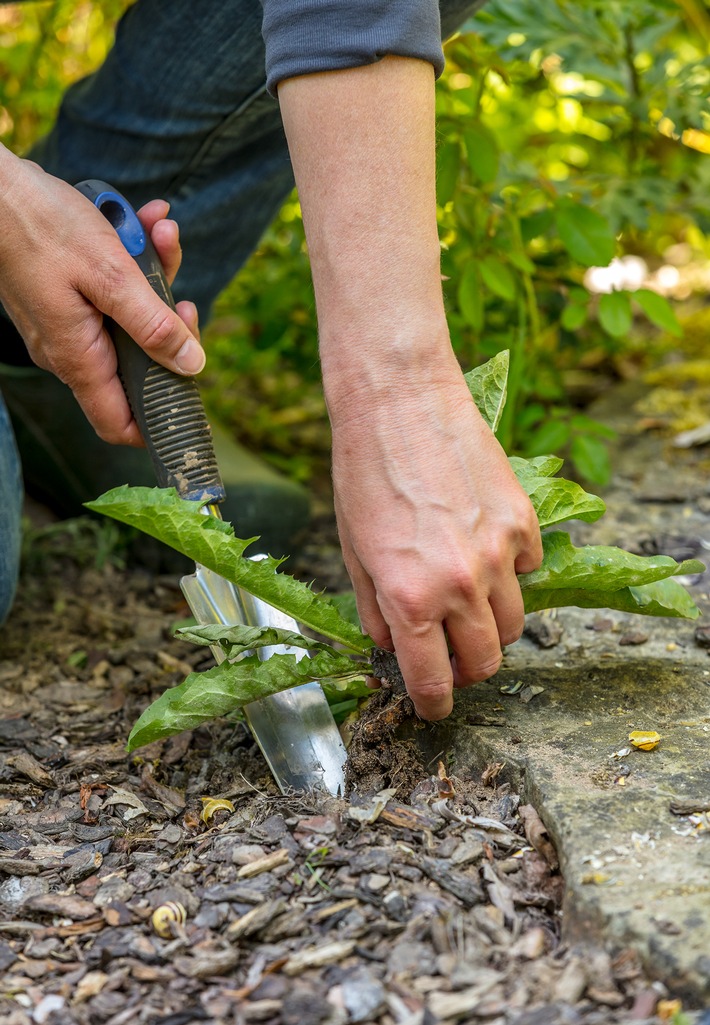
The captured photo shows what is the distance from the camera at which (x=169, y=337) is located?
1388mm

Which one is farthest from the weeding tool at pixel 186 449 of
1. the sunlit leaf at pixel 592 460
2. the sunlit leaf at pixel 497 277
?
the sunlit leaf at pixel 592 460

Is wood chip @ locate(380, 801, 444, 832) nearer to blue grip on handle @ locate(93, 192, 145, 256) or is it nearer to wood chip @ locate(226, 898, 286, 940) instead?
wood chip @ locate(226, 898, 286, 940)

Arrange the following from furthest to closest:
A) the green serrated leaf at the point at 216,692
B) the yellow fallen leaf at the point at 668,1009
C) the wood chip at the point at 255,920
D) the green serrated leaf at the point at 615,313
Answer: the green serrated leaf at the point at 615,313
the green serrated leaf at the point at 216,692
the wood chip at the point at 255,920
the yellow fallen leaf at the point at 668,1009

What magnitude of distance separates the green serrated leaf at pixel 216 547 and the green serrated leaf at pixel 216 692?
0.08m

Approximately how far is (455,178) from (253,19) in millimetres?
461

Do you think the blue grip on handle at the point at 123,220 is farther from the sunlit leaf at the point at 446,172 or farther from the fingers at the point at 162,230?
the sunlit leaf at the point at 446,172

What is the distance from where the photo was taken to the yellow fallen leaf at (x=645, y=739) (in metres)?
1.26

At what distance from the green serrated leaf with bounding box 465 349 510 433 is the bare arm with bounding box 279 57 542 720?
0.83ft

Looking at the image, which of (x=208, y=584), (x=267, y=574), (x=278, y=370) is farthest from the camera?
(x=278, y=370)

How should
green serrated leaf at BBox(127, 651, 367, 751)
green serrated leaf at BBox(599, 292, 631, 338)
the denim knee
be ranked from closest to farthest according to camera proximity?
green serrated leaf at BBox(127, 651, 367, 751)
the denim knee
green serrated leaf at BBox(599, 292, 631, 338)

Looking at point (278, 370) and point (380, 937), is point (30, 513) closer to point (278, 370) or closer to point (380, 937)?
point (278, 370)

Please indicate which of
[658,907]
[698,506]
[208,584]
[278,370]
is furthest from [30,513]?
[658,907]

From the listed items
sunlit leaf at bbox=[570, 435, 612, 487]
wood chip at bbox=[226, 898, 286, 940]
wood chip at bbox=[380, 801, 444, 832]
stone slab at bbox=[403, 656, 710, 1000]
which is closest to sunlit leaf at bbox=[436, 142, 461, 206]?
sunlit leaf at bbox=[570, 435, 612, 487]

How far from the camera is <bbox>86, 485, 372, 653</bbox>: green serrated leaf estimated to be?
1.26m
